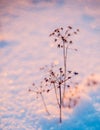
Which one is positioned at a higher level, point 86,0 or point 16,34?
point 86,0

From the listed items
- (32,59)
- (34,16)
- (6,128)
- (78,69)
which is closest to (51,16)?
(34,16)

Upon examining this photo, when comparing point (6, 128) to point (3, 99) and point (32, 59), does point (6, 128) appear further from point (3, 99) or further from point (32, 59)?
point (32, 59)

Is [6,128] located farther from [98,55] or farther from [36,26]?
[36,26]

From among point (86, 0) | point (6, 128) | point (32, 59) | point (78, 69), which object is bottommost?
point (6, 128)

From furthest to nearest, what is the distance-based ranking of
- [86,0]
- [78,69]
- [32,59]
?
[86,0], [32,59], [78,69]

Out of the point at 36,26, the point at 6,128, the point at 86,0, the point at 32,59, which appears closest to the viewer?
the point at 6,128

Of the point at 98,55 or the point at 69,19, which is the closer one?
the point at 98,55

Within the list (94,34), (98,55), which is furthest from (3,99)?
(94,34)
